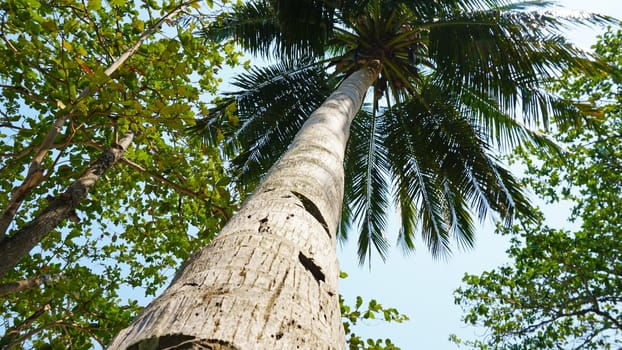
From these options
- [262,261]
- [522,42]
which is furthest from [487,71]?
[262,261]

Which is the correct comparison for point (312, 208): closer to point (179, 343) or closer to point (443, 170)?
point (179, 343)

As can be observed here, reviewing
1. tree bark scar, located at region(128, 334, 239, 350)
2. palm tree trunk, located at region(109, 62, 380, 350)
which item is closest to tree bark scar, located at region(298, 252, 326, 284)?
palm tree trunk, located at region(109, 62, 380, 350)

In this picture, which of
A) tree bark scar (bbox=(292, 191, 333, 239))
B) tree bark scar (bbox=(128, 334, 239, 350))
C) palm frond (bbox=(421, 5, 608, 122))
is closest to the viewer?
tree bark scar (bbox=(128, 334, 239, 350))

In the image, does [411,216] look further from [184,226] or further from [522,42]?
[184,226]

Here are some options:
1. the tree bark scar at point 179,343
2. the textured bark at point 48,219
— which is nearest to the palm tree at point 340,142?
the tree bark scar at point 179,343

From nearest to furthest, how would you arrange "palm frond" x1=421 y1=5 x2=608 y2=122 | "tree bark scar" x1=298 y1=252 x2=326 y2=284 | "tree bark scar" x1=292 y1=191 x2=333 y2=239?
"tree bark scar" x1=298 y1=252 x2=326 y2=284 → "tree bark scar" x1=292 y1=191 x2=333 y2=239 → "palm frond" x1=421 y1=5 x2=608 y2=122

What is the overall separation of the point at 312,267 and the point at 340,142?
1700 millimetres

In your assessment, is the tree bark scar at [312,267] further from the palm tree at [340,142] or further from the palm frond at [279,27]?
the palm frond at [279,27]

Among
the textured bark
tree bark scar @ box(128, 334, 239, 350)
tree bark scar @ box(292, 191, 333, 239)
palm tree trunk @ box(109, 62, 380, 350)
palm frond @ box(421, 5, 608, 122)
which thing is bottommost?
tree bark scar @ box(128, 334, 239, 350)

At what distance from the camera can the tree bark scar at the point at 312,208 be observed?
1.72 meters

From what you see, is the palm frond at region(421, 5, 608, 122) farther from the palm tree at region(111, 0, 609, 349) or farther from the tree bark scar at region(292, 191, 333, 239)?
the tree bark scar at region(292, 191, 333, 239)

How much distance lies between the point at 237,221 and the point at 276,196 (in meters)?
0.26

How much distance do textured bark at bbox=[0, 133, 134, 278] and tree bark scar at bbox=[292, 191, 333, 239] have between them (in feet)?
7.76

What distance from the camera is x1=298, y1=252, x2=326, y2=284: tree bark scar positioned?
128 centimetres
